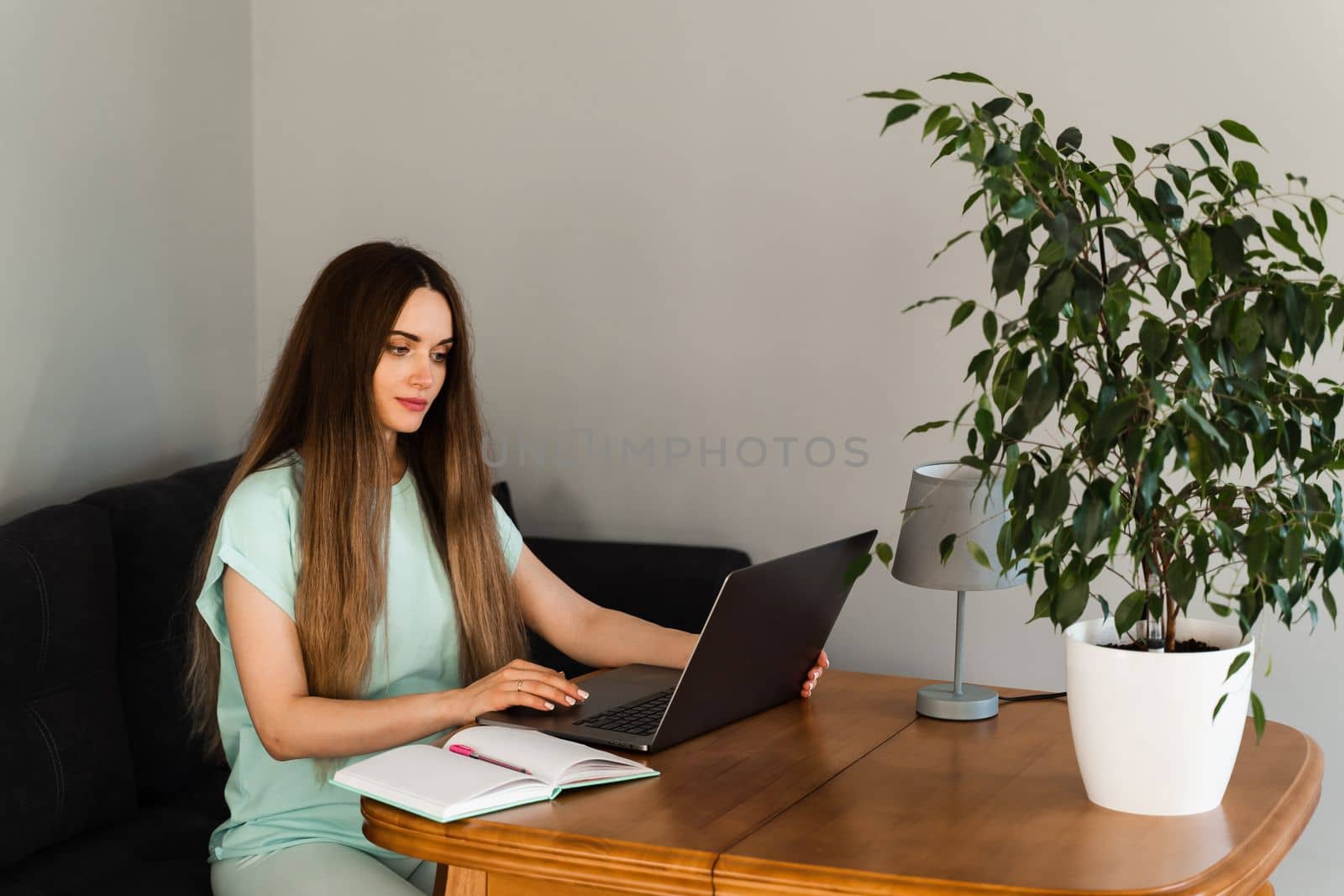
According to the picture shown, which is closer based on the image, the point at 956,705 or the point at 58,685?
the point at 956,705

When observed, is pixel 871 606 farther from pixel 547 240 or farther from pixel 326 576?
pixel 326 576

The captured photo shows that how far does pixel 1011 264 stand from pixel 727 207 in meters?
1.55

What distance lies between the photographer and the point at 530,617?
2100 millimetres

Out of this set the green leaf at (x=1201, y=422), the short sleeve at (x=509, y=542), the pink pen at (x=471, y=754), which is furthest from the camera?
the short sleeve at (x=509, y=542)

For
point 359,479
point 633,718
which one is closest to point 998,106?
point 633,718

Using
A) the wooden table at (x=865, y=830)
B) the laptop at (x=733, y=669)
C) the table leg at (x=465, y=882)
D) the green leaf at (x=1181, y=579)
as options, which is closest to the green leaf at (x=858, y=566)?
the laptop at (x=733, y=669)

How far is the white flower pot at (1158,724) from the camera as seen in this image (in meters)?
1.32

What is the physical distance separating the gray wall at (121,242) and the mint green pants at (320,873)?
0.97m

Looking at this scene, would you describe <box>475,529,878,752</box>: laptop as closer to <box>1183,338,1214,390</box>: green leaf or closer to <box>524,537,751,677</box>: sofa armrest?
<box>1183,338,1214,390</box>: green leaf

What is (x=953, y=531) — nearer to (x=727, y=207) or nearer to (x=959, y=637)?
(x=959, y=637)

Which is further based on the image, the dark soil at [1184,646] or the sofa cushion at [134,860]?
the sofa cushion at [134,860]

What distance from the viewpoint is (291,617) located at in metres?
1.70

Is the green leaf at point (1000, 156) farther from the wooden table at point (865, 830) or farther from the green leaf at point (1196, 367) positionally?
the wooden table at point (865, 830)

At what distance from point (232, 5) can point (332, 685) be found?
188 centimetres
